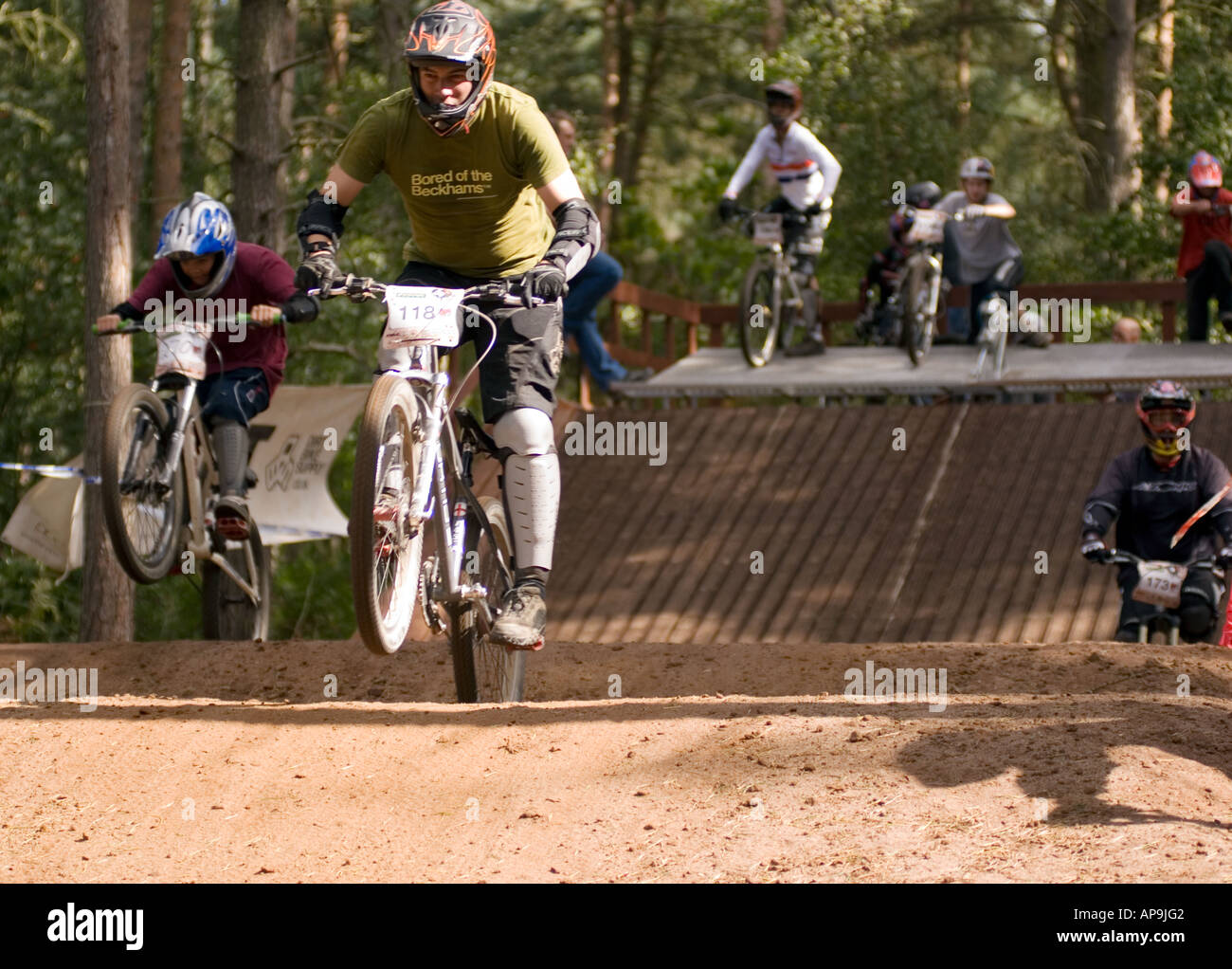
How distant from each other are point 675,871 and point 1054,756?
1.54 m

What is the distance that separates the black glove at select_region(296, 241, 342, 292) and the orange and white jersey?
26.9ft

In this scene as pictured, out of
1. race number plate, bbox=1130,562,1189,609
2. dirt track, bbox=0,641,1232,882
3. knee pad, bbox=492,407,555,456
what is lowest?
dirt track, bbox=0,641,1232,882

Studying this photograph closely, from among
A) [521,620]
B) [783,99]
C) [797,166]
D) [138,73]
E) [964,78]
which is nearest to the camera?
[521,620]

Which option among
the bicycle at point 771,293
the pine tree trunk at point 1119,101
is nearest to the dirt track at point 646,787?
the bicycle at point 771,293

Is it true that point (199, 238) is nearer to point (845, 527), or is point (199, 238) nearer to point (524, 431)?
point (524, 431)

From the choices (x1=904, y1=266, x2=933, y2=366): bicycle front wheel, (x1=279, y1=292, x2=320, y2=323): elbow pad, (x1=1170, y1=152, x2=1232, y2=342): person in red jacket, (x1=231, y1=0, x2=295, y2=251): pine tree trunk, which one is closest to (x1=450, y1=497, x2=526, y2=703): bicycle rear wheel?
(x1=279, y1=292, x2=320, y2=323): elbow pad

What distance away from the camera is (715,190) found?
1035 inches

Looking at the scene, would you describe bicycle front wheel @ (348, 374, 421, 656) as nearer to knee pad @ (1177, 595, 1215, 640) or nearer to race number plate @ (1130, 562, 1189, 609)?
race number plate @ (1130, 562, 1189, 609)

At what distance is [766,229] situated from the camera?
1453cm

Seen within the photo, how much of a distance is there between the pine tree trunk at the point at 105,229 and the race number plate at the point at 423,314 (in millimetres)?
6051

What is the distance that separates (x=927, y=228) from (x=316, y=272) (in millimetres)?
9464

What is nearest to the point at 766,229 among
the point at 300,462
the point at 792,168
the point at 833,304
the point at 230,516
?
the point at 792,168

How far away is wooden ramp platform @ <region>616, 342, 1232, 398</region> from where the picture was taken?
14.2 m

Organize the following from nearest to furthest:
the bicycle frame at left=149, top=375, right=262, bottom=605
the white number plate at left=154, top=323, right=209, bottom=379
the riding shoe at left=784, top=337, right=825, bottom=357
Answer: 1. the bicycle frame at left=149, top=375, right=262, bottom=605
2. the white number plate at left=154, top=323, right=209, bottom=379
3. the riding shoe at left=784, top=337, right=825, bottom=357
